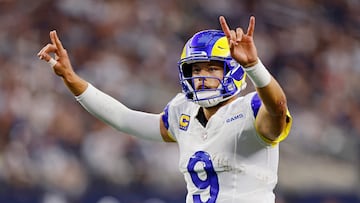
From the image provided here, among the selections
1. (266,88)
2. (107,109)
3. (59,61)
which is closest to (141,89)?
(107,109)

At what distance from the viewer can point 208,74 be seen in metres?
3.55

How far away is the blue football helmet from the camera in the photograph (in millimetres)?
3490

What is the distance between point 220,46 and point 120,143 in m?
3.26

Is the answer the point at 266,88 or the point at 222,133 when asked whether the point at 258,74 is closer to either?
the point at 266,88

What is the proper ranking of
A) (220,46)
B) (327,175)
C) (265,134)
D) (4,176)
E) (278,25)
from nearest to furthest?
(265,134) → (220,46) → (4,176) → (327,175) → (278,25)

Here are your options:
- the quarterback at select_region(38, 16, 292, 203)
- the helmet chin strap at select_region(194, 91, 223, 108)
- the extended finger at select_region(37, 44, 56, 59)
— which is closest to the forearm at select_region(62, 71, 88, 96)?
the extended finger at select_region(37, 44, 56, 59)

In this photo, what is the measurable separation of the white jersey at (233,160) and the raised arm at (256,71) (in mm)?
184

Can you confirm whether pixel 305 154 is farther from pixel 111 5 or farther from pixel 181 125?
pixel 181 125

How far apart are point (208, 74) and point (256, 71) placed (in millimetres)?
442

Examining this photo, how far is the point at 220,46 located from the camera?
140 inches

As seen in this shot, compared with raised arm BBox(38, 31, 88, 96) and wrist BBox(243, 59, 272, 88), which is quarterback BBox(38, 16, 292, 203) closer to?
wrist BBox(243, 59, 272, 88)

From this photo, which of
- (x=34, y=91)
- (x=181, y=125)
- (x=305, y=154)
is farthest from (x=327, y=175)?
(x=181, y=125)

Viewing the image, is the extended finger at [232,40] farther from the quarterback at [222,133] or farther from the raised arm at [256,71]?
the quarterback at [222,133]

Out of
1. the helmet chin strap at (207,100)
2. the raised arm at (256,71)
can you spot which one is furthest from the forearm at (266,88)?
the helmet chin strap at (207,100)
